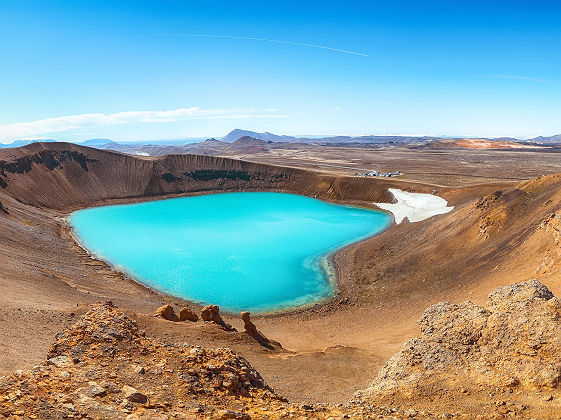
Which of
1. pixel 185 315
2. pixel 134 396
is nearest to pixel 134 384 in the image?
pixel 134 396

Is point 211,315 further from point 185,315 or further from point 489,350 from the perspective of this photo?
point 489,350

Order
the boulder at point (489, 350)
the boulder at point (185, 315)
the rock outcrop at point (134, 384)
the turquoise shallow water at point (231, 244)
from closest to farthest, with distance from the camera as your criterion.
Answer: the rock outcrop at point (134, 384) → the boulder at point (489, 350) → the boulder at point (185, 315) → the turquoise shallow water at point (231, 244)

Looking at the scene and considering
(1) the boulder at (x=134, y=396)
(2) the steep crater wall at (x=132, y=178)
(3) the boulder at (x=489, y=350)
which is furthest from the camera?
(2) the steep crater wall at (x=132, y=178)

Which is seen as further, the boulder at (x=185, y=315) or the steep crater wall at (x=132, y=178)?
the steep crater wall at (x=132, y=178)

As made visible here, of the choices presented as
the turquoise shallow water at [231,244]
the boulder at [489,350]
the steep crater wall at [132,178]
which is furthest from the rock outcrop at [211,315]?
the steep crater wall at [132,178]

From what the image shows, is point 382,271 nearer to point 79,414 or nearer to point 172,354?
point 172,354

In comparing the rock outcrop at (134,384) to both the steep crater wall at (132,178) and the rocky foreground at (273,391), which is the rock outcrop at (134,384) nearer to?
the rocky foreground at (273,391)
